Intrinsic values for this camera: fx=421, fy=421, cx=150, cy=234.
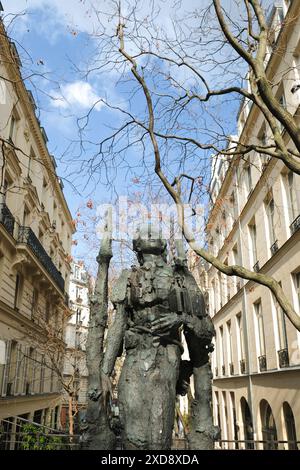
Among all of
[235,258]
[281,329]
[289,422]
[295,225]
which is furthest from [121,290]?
[235,258]

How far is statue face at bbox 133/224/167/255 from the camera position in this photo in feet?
13.9

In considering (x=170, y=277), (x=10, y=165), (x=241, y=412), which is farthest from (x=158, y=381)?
(x=241, y=412)

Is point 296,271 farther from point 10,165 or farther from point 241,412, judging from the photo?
point 10,165

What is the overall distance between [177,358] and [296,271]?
11.0m

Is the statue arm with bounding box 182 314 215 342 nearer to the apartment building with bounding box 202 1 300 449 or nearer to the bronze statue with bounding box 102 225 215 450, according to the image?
the bronze statue with bounding box 102 225 215 450

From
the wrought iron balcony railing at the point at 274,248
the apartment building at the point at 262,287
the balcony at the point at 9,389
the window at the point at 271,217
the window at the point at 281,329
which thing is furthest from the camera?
the window at the point at 271,217

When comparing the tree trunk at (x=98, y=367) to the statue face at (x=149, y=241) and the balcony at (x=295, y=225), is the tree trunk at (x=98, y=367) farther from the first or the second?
the balcony at (x=295, y=225)

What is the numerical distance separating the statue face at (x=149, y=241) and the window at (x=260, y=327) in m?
14.0

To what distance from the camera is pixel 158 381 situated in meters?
3.63

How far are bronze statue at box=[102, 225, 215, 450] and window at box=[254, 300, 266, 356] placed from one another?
45.9ft

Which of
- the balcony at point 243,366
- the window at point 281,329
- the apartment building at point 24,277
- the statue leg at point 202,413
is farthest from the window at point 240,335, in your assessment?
the statue leg at point 202,413

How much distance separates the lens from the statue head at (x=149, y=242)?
13.9 feet

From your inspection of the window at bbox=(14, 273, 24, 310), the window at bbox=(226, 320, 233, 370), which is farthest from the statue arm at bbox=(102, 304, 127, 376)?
the window at bbox=(226, 320, 233, 370)

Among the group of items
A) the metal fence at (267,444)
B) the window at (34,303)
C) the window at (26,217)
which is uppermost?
the window at (26,217)
